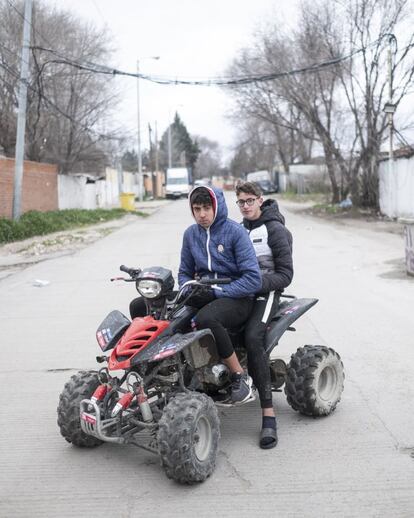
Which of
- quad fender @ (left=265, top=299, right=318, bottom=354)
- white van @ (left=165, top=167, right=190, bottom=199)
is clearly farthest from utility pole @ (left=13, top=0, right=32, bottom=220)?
white van @ (left=165, top=167, right=190, bottom=199)

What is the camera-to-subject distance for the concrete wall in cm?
2327

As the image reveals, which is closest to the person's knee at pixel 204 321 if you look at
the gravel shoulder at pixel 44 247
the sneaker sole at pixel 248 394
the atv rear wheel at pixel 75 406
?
the sneaker sole at pixel 248 394

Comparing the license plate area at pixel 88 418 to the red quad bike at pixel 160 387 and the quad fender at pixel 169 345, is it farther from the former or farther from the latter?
the quad fender at pixel 169 345

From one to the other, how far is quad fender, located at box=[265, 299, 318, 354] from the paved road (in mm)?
665

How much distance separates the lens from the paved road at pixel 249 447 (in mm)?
3539

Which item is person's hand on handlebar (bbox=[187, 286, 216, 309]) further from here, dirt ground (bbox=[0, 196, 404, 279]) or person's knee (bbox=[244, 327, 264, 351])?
dirt ground (bbox=[0, 196, 404, 279])

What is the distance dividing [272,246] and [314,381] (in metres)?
1.04

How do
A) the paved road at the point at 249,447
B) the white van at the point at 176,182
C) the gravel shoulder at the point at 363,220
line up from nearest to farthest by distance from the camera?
the paved road at the point at 249,447, the gravel shoulder at the point at 363,220, the white van at the point at 176,182

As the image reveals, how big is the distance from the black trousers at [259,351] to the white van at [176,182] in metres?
59.0

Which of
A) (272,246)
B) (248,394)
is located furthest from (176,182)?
(248,394)

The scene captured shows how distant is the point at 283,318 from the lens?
15.4ft

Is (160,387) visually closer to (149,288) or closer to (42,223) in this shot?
→ (149,288)

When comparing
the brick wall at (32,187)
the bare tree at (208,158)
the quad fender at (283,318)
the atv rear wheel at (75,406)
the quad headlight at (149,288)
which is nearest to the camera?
the quad headlight at (149,288)

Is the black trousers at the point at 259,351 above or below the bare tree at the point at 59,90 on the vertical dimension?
below
